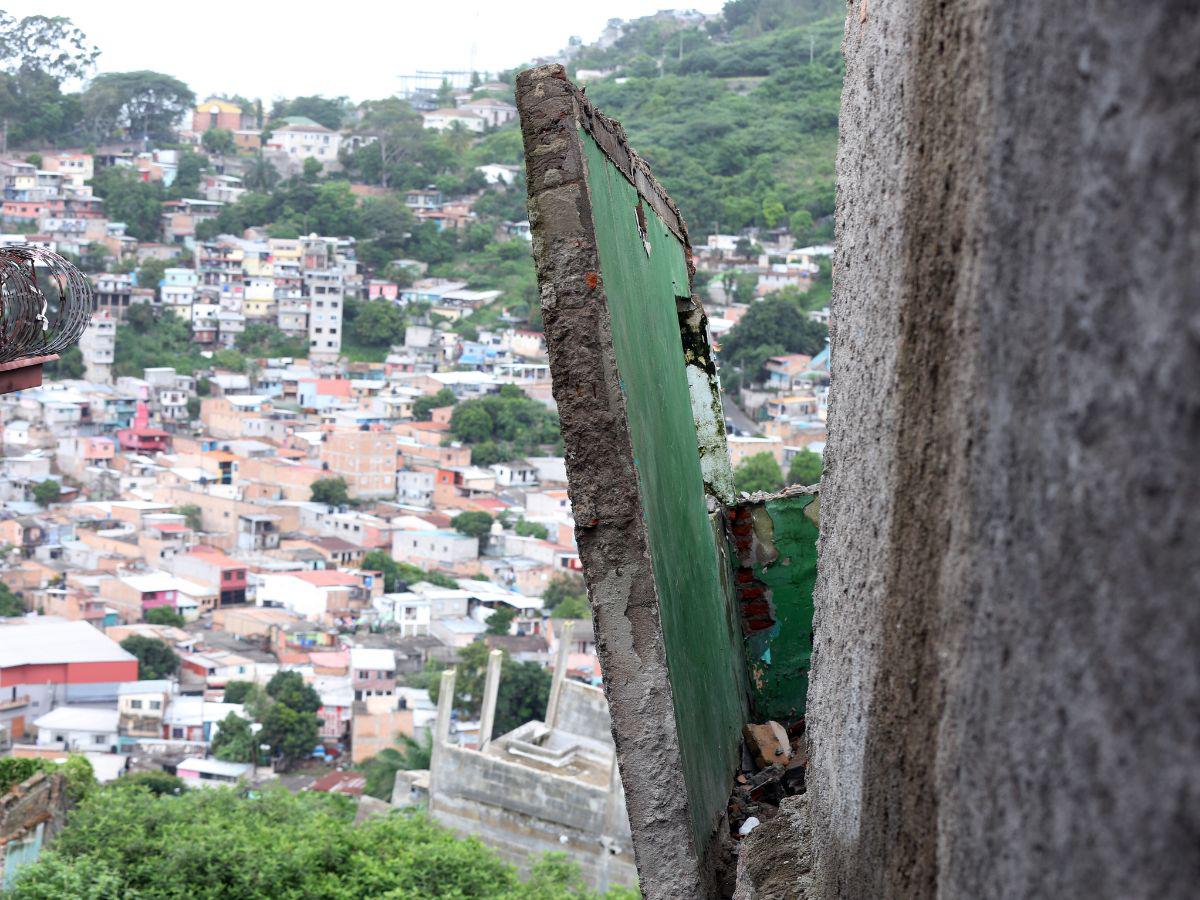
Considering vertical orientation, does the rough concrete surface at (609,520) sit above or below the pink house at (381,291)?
Result: above

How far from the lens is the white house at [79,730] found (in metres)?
24.0

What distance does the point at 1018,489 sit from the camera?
663 millimetres

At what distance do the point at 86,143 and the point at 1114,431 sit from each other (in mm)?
64161

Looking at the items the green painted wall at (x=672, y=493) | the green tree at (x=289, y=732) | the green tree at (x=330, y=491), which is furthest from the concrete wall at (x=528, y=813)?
the green tree at (x=330, y=491)

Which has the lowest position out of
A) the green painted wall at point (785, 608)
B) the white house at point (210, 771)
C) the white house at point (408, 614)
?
the white house at point (210, 771)

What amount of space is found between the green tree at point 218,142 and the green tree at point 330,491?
2920 centimetres

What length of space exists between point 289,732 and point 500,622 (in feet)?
18.8

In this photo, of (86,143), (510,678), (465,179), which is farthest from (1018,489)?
(86,143)

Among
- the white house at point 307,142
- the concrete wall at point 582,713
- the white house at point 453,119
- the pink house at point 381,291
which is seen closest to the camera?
the concrete wall at point 582,713

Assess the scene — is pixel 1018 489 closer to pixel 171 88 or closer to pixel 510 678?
pixel 510 678

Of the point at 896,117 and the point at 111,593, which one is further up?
the point at 896,117

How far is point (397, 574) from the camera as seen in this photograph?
107 ft

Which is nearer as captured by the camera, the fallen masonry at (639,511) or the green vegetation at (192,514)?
the fallen masonry at (639,511)

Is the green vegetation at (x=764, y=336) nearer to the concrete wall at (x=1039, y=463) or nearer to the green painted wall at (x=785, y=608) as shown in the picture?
the green painted wall at (x=785, y=608)
